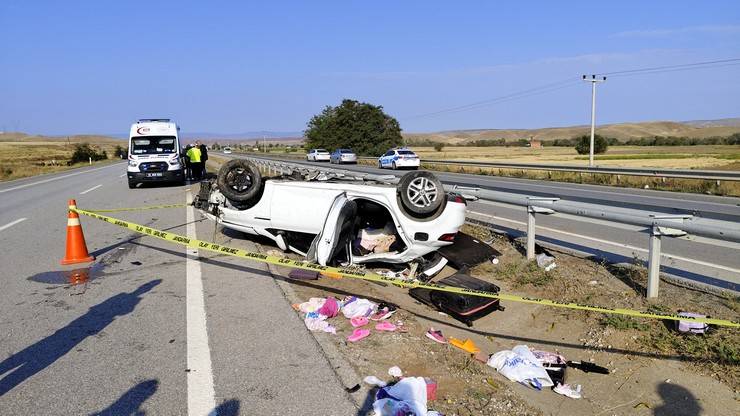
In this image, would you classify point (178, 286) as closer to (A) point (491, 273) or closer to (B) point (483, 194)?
(A) point (491, 273)

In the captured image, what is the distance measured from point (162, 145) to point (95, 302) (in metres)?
Answer: 16.3

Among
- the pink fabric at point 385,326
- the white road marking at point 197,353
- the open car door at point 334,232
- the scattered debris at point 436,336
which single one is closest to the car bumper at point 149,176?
the white road marking at point 197,353

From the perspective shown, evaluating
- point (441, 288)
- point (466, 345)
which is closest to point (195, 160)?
point (441, 288)

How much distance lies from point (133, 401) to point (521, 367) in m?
2.79

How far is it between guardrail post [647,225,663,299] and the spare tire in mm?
4932

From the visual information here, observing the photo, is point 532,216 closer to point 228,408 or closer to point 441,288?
point 441,288

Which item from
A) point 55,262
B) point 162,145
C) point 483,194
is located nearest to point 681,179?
point 483,194

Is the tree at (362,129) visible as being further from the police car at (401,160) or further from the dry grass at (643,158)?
the police car at (401,160)

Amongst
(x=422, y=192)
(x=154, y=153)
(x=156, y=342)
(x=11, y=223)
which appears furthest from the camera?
(x=154, y=153)

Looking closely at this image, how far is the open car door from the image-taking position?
615 centimetres

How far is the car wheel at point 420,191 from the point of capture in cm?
642

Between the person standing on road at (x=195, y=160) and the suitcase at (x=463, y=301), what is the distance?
698 inches

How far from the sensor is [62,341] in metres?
4.44

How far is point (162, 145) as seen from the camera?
20641mm
